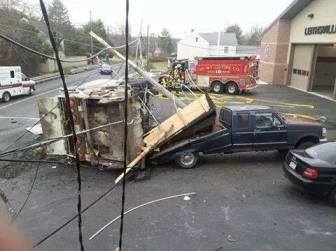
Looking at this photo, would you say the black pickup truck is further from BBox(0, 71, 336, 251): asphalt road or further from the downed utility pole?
the downed utility pole

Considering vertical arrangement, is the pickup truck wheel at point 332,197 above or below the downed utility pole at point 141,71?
below

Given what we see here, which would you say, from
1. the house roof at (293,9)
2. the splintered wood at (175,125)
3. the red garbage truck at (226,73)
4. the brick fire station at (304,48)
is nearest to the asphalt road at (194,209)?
the splintered wood at (175,125)

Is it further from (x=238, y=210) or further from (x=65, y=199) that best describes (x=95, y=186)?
(x=238, y=210)

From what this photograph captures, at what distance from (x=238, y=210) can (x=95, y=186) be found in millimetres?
4059

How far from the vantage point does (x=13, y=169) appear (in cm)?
1115

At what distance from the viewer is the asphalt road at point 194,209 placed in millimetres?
6941

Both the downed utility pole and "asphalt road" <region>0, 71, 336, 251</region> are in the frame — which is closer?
"asphalt road" <region>0, 71, 336, 251</region>

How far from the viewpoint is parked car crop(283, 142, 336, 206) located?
26.7 ft

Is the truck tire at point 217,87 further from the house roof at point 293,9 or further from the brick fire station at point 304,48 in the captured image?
the house roof at point 293,9

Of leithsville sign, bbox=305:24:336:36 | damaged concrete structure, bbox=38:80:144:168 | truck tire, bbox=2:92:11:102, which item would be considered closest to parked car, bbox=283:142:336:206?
damaged concrete structure, bbox=38:80:144:168

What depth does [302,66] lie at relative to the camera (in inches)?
1177

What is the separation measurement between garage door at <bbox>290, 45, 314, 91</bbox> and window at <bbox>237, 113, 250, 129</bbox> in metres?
19.6

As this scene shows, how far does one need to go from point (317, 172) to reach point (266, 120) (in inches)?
127

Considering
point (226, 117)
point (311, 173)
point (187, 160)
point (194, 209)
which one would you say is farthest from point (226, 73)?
point (194, 209)
